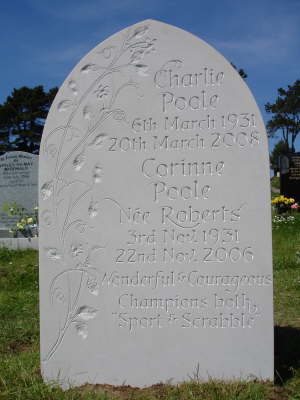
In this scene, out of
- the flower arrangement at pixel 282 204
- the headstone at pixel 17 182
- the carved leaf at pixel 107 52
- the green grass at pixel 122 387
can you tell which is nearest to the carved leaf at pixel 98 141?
the carved leaf at pixel 107 52

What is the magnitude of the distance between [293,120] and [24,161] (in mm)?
56872

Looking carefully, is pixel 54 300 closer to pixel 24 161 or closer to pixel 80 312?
pixel 80 312

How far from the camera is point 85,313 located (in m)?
3.06

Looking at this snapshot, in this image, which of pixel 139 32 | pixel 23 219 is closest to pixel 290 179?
pixel 23 219

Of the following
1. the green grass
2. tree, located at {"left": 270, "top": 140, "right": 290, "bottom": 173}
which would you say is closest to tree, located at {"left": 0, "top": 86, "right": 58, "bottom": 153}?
tree, located at {"left": 270, "top": 140, "right": 290, "bottom": 173}

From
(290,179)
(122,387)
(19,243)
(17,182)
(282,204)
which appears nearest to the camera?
(122,387)

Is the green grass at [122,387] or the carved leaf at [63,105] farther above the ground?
the carved leaf at [63,105]

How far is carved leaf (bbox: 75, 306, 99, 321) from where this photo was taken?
306 centimetres

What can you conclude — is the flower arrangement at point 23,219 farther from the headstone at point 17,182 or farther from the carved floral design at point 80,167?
the carved floral design at point 80,167

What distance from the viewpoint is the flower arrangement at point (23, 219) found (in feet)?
32.6

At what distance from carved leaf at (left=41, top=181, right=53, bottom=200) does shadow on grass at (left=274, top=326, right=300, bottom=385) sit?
6.63 ft

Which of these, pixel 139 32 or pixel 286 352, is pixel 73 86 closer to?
pixel 139 32

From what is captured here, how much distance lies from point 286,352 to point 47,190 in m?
2.26

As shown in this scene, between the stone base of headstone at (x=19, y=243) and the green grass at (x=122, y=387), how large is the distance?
2464mm
